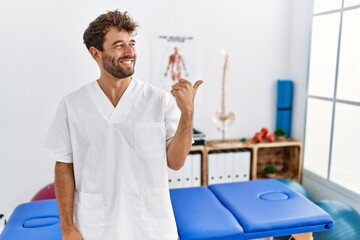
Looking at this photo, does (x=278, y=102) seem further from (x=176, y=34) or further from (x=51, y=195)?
(x=51, y=195)

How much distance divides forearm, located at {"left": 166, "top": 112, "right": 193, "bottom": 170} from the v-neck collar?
0.67ft

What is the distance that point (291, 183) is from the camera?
258cm

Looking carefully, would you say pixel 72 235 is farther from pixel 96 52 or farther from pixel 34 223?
pixel 96 52

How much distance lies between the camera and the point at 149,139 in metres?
1.18

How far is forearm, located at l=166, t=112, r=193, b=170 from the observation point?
110cm

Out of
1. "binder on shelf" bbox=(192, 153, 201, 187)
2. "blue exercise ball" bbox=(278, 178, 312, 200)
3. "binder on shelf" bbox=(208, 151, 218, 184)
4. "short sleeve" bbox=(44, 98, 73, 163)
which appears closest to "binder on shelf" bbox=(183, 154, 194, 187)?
"binder on shelf" bbox=(192, 153, 201, 187)

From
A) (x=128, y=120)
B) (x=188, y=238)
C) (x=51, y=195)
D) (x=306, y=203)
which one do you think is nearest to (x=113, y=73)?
(x=128, y=120)

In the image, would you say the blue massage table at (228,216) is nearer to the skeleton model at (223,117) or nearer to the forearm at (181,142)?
the forearm at (181,142)

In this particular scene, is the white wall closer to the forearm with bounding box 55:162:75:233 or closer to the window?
the window

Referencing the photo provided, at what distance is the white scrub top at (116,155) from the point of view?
1.17m

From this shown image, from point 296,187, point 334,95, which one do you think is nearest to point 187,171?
point 296,187

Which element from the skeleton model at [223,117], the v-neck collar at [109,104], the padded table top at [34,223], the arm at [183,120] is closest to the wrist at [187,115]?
the arm at [183,120]

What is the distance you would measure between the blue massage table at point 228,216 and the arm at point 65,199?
299 millimetres

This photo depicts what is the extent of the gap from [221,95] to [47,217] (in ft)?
5.46
